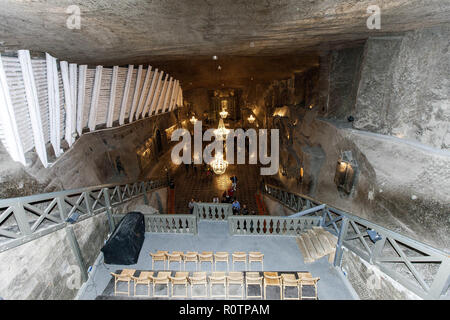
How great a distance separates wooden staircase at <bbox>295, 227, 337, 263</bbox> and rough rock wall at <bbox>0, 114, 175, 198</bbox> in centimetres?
737

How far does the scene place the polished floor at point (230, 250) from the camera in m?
5.28

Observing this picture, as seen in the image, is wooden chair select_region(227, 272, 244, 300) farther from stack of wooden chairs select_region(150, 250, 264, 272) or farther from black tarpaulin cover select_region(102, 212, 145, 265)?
black tarpaulin cover select_region(102, 212, 145, 265)

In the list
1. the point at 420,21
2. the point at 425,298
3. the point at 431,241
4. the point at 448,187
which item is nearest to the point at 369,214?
the point at 431,241

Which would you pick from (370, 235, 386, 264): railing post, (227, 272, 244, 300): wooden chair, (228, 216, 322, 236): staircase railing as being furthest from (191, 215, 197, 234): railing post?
(370, 235, 386, 264): railing post

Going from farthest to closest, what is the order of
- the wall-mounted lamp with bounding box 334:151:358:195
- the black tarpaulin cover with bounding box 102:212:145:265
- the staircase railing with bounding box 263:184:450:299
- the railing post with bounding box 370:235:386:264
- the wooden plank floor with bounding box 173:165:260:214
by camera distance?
1. the wooden plank floor with bounding box 173:165:260:214
2. the wall-mounted lamp with bounding box 334:151:358:195
3. the black tarpaulin cover with bounding box 102:212:145:265
4. the railing post with bounding box 370:235:386:264
5. the staircase railing with bounding box 263:184:450:299

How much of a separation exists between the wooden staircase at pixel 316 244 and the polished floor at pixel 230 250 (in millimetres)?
200

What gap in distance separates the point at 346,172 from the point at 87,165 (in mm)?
10015

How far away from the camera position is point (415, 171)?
5.89 metres

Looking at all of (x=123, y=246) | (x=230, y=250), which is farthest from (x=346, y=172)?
→ (x=123, y=246)

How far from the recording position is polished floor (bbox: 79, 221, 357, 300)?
5.28 metres

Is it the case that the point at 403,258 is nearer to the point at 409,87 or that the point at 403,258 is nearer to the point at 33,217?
the point at 409,87

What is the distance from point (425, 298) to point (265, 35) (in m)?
6.32

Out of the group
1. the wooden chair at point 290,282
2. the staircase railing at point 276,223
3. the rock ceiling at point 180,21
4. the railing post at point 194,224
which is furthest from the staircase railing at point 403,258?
the rock ceiling at point 180,21

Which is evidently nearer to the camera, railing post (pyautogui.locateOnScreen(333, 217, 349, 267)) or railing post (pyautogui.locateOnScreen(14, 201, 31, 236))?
railing post (pyautogui.locateOnScreen(14, 201, 31, 236))
